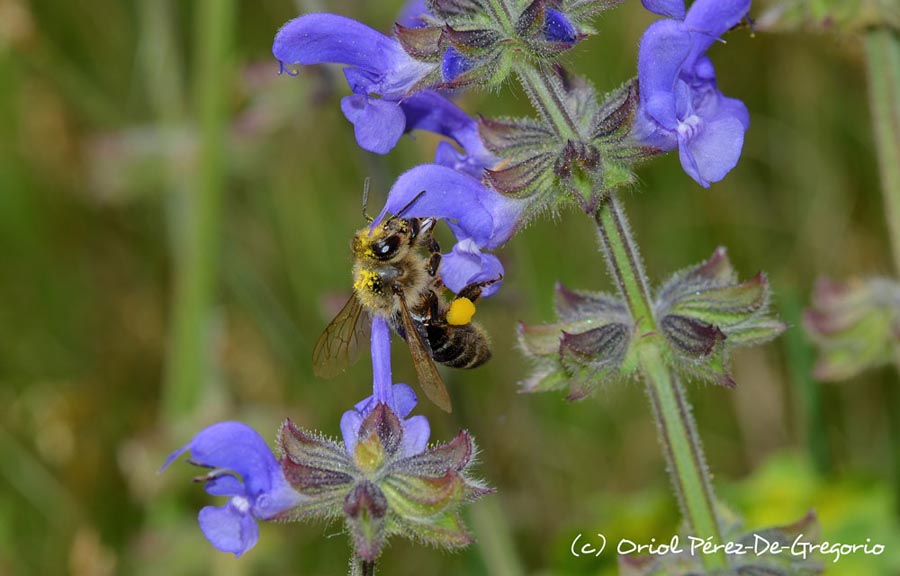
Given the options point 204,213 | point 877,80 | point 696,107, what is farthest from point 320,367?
point 877,80

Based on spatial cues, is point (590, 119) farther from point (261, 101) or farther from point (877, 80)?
point (261, 101)

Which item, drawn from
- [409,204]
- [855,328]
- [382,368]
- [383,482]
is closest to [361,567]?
[383,482]

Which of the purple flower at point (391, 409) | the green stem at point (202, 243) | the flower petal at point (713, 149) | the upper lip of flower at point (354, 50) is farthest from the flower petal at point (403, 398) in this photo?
the green stem at point (202, 243)

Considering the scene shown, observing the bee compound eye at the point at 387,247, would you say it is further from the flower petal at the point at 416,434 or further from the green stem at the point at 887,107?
the green stem at the point at 887,107

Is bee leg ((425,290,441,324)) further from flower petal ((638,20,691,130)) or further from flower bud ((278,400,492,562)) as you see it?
flower petal ((638,20,691,130))

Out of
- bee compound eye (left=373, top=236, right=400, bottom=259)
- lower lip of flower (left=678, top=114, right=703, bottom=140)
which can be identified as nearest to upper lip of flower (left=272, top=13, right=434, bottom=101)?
bee compound eye (left=373, top=236, right=400, bottom=259)

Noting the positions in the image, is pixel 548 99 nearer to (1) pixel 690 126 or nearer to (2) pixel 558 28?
(2) pixel 558 28
